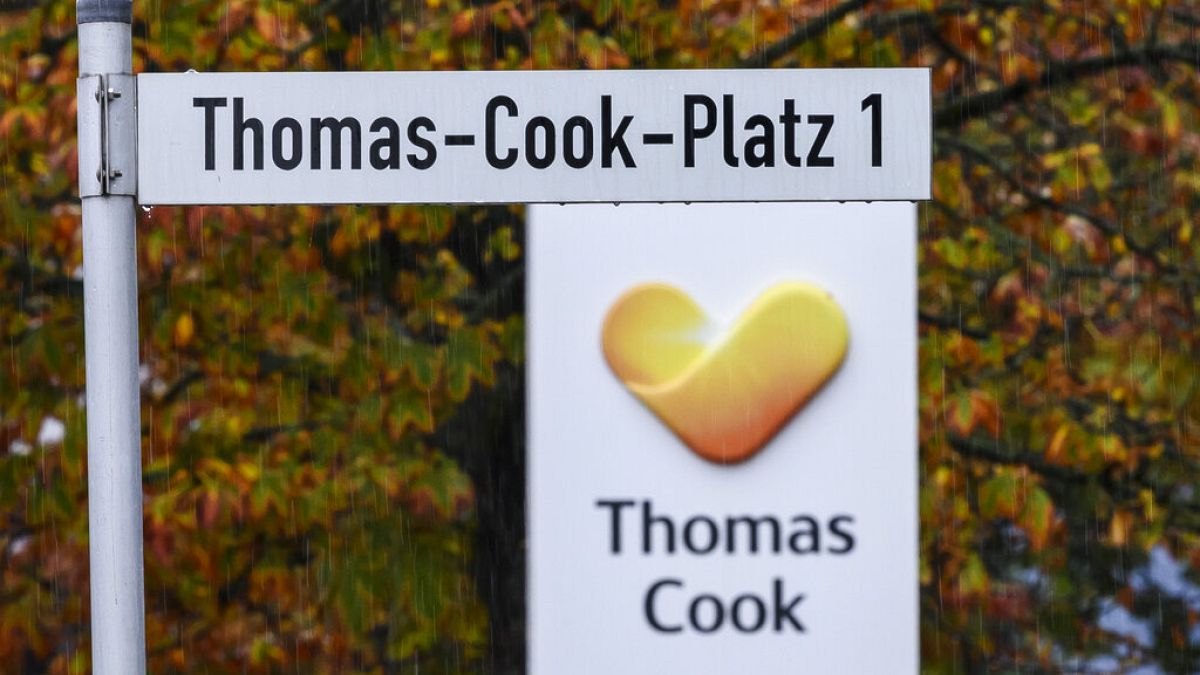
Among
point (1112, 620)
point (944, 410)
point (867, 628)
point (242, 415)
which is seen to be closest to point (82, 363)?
point (242, 415)

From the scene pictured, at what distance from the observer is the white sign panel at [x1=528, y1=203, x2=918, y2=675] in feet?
9.87

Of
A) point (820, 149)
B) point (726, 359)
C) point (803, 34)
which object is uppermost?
point (803, 34)

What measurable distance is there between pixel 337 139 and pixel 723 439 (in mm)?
851

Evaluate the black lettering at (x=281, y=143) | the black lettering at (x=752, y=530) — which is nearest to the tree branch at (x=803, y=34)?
the black lettering at (x=752, y=530)

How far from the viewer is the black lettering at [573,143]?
A: 2760mm

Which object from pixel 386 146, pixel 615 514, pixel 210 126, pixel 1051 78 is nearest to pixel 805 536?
pixel 615 514

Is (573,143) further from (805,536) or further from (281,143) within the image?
(805,536)

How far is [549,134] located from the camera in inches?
109

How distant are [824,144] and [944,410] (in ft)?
9.43

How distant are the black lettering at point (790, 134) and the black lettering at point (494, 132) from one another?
430 millimetres

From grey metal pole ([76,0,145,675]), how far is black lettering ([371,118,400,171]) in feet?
1.32

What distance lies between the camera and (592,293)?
3.06 m

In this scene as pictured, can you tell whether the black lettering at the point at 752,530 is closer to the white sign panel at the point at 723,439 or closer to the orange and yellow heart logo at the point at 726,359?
the white sign panel at the point at 723,439

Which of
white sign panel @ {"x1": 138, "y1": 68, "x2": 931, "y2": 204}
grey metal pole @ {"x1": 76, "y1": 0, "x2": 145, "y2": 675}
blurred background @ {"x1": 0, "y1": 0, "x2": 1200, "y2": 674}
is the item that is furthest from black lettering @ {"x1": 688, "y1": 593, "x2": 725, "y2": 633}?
blurred background @ {"x1": 0, "y1": 0, "x2": 1200, "y2": 674}
